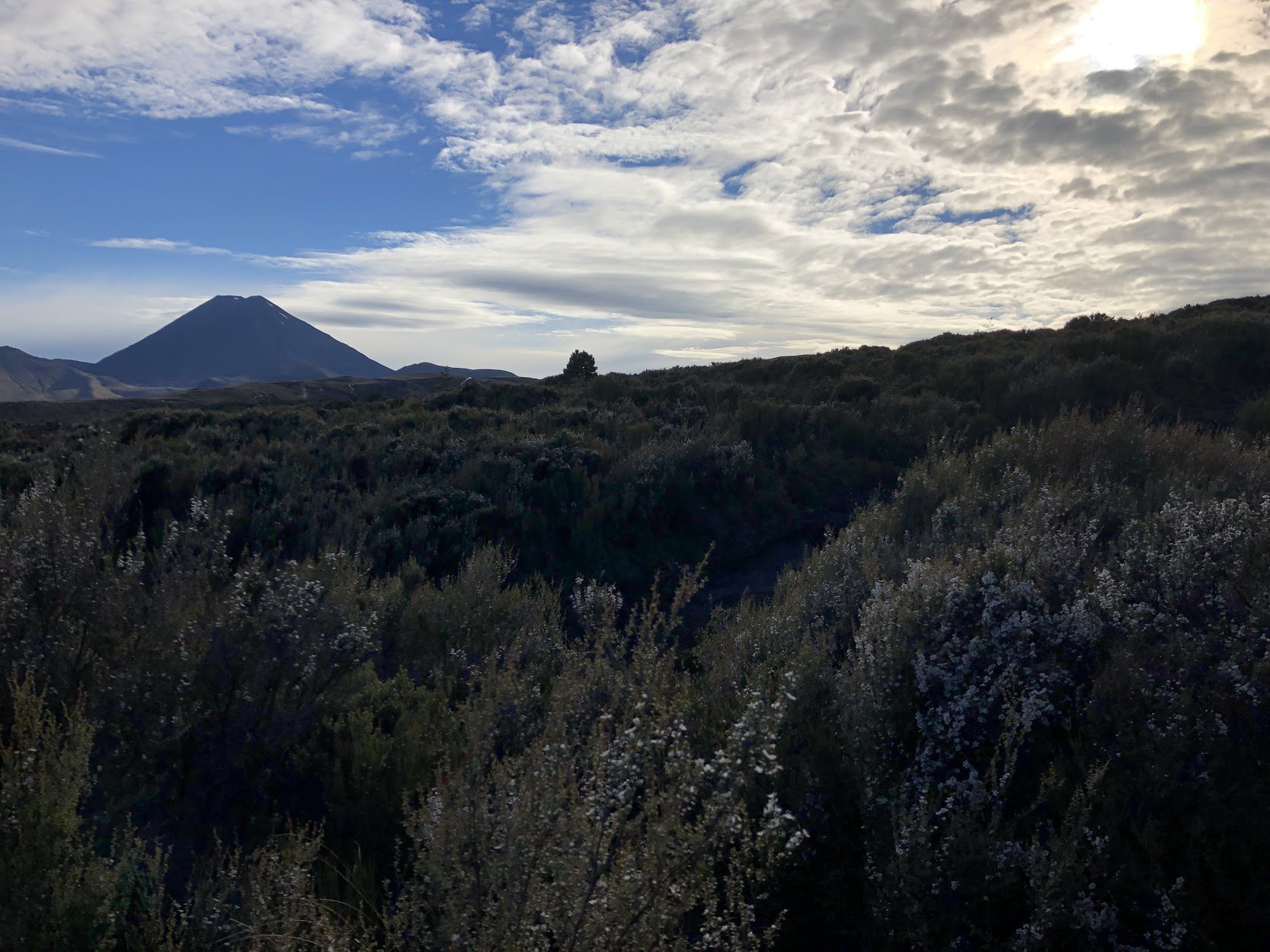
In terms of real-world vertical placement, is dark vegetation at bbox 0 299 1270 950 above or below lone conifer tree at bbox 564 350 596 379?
below

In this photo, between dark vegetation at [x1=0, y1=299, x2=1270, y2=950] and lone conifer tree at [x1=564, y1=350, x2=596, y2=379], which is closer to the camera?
dark vegetation at [x1=0, y1=299, x2=1270, y2=950]

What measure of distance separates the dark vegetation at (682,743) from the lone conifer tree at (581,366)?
65.3 feet

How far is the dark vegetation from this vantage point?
97.9 inches

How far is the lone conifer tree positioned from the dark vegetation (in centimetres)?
1991

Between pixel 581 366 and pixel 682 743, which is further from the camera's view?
pixel 581 366

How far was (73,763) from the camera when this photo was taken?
274 centimetres

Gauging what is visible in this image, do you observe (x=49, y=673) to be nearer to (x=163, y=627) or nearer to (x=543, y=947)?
(x=163, y=627)

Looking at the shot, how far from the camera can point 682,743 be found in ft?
8.40

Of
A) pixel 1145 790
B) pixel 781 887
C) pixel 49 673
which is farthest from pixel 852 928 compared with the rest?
pixel 49 673

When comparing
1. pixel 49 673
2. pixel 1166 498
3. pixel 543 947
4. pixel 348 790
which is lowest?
pixel 348 790

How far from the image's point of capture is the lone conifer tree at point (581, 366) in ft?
89.1

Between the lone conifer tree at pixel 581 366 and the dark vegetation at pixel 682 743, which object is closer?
the dark vegetation at pixel 682 743

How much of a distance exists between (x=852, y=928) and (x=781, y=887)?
1.04 feet

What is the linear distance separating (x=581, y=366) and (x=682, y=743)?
2527 centimetres
